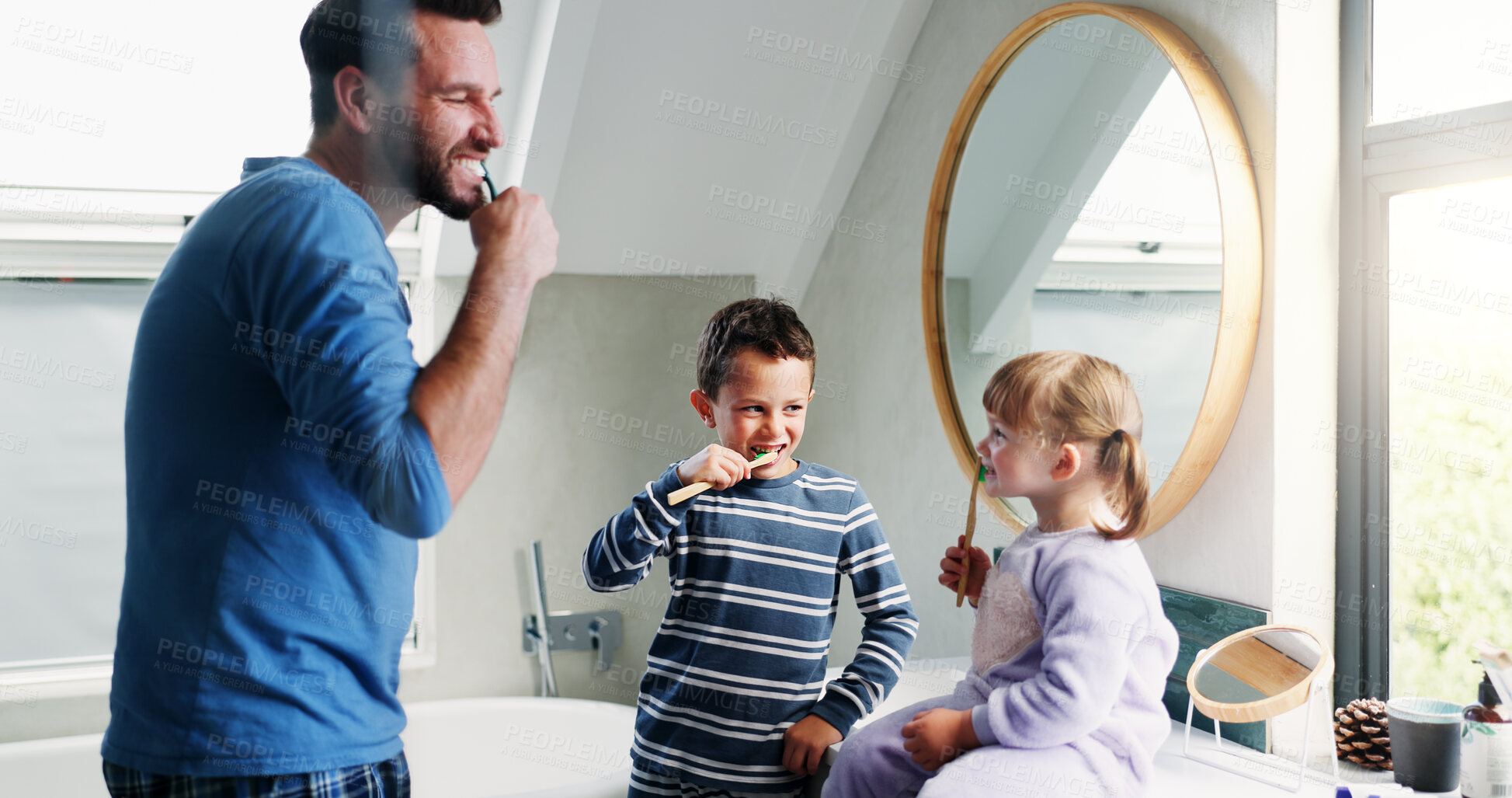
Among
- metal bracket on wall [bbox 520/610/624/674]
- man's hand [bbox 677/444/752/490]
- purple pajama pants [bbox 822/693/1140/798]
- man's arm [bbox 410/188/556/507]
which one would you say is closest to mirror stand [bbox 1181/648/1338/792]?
purple pajama pants [bbox 822/693/1140/798]

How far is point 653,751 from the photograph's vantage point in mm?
1002

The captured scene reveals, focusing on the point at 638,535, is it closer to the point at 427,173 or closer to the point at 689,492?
the point at 689,492

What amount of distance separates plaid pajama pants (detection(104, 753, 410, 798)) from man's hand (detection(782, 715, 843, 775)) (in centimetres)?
43

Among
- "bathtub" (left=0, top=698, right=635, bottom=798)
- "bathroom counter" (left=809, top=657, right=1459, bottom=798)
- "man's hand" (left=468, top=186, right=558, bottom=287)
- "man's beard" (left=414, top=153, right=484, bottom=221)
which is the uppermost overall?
"man's beard" (left=414, top=153, right=484, bottom=221)

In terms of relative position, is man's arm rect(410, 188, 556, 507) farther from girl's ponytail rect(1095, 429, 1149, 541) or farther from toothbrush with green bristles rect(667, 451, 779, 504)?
girl's ponytail rect(1095, 429, 1149, 541)

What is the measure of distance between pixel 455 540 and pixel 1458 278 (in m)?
1.78

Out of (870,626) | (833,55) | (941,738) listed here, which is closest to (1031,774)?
(941,738)

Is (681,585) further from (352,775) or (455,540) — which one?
(455,540)

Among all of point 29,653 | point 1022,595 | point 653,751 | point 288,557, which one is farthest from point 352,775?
point 29,653

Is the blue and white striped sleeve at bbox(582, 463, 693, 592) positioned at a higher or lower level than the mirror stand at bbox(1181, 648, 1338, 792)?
higher

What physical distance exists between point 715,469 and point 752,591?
0.51 feet

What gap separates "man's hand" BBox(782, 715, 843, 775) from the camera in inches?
37.8

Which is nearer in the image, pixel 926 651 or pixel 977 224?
pixel 977 224

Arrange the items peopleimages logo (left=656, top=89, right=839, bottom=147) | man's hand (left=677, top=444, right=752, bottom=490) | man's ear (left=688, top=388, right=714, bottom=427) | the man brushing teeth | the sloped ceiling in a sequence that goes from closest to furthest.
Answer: the man brushing teeth
man's hand (left=677, top=444, right=752, bottom=490)
man's ear (left=688, top=388, right=714, bottom=427)
the sloped ceiling
peopleimages logo (left=656, top=89, right=839, bottom=147)
